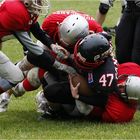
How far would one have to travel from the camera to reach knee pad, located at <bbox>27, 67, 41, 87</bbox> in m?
5.12

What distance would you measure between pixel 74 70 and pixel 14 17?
71cm

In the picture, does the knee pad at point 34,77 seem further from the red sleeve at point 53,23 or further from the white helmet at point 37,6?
the white helmet at point 37,6

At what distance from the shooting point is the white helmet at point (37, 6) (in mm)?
4566

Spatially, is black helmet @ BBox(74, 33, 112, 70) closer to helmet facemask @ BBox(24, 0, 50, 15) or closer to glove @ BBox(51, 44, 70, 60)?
glove @ BBox(51, 44, 70, 60)

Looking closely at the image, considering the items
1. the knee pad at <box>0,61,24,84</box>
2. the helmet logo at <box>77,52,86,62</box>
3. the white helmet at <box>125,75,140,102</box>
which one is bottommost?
the white helmet at <box>125,75,140,102</box>

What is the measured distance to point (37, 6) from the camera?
4.57 m

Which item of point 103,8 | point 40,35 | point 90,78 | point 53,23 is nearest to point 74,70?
point 90,78

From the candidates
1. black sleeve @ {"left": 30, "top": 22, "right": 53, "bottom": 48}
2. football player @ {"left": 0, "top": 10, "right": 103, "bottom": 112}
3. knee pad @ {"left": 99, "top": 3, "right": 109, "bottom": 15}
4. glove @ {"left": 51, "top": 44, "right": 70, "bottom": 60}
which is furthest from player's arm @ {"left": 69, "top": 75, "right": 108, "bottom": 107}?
knee pad @ {"left": 99, "top": 3, "right": 109, "bottom": 15}

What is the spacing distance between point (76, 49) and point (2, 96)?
3.34 ft

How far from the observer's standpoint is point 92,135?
421cm

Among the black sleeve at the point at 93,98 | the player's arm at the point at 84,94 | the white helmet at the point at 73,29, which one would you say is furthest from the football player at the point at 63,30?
the black sleeve at the point at 93,98

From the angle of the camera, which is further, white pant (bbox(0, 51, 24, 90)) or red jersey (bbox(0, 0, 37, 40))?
white pant (bbox(0, 51, 24, 90))

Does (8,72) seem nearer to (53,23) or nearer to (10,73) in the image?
(10,73)

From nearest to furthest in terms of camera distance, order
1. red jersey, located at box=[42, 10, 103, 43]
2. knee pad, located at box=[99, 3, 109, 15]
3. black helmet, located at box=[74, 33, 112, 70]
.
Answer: black helmet, located at box=[74, 33, 112, 70] < red jersey, located at box=[42, 10, 103, 43] < knee pad, located at box=[99, 3, 109, 15]
